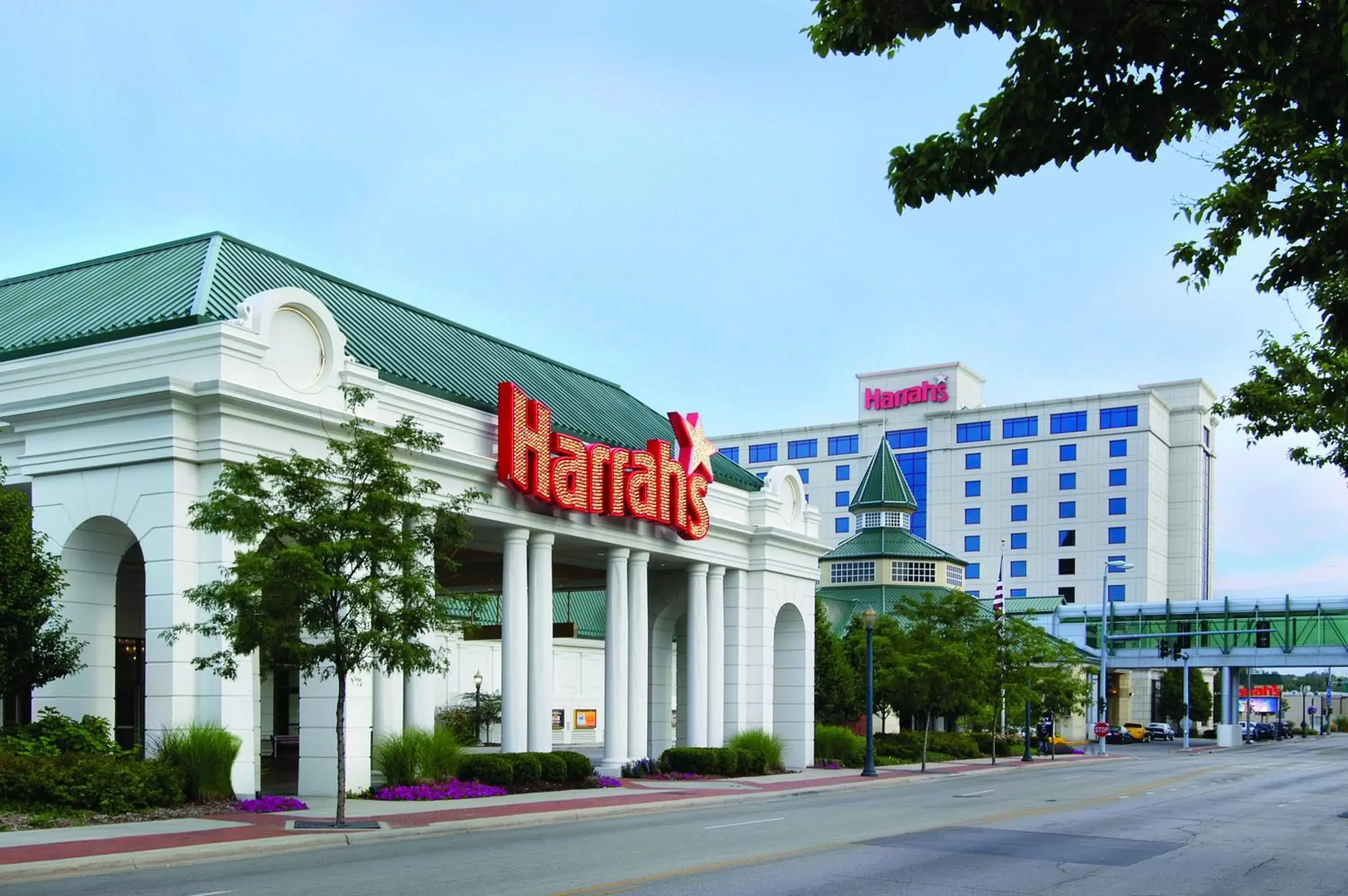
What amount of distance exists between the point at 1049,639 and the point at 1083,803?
33786 mm

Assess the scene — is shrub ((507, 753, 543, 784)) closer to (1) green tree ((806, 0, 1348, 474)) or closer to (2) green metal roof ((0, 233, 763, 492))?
(2) green metal roof ((0, 233, 763, 492))

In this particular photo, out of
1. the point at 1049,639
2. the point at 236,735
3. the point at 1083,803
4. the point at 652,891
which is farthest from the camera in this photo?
the point at 1049,639

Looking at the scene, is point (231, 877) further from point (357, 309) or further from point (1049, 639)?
point (1049, 639)

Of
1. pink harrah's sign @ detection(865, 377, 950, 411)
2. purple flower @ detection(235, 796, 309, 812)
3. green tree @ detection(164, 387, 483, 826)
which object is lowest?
purple flower @ detection(235, 796, 309, 812)

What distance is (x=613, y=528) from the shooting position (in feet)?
125

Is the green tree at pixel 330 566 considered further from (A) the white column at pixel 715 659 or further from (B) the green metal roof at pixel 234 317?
(A) the white column at pixel 715 659

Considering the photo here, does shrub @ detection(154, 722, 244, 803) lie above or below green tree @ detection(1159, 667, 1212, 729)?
above


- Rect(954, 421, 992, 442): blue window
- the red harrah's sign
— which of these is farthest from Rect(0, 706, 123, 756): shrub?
Rect(954, 421, 992, 442): blue window

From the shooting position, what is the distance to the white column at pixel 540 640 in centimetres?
3506

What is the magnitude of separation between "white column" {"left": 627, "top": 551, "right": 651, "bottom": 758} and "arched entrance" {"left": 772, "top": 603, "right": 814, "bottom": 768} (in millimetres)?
7137

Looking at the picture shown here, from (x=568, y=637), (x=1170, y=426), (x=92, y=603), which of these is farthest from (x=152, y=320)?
(x=1170, y=426)

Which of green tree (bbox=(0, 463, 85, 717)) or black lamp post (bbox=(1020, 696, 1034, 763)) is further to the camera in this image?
black lamp post (bbox=(1020, 696, 1034, 763))

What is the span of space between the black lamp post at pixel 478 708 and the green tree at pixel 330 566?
33.6 metres

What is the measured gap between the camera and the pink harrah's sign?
421 ft
